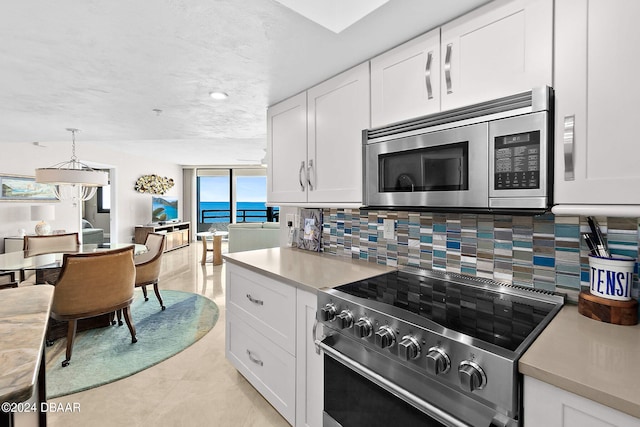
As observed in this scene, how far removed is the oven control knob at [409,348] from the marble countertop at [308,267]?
50cm

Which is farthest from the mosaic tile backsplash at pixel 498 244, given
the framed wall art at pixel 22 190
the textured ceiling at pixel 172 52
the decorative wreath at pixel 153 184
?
the decorative wreath at pixel 153 184

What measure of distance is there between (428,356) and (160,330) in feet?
9.42

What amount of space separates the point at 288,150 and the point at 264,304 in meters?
1.12

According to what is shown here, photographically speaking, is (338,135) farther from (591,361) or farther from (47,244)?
(47,244)

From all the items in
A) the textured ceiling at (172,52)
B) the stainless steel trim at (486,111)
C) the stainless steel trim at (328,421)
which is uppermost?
the textured ceiling at (172,52)

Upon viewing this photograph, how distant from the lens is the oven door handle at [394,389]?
0.94 m

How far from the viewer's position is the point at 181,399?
6.39ft

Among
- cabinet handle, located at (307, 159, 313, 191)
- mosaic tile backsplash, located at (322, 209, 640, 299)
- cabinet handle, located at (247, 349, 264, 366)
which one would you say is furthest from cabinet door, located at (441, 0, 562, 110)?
cabinet handle, located at (247, 349, 264, 366)

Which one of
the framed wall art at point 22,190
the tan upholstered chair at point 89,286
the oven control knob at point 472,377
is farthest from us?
the framed wall art at point 22,190

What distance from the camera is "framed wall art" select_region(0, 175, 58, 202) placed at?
423 centimetres

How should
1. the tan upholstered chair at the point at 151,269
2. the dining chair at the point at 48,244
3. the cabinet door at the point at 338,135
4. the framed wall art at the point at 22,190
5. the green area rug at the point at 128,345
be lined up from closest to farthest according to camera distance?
the cabinet door at the point at 338,135
the green area rug at the point at 128,345
the tan upholstered chair at the point at 151,269
the dining chair at the point at 48,244
the framed wall art at the point at 22,190

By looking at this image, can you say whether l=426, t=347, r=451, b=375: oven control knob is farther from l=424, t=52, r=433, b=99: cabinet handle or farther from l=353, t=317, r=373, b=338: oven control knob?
l=424, t=52, r=433, b=99: cabinet handle

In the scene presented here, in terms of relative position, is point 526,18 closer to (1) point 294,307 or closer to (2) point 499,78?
(2) point 499,78

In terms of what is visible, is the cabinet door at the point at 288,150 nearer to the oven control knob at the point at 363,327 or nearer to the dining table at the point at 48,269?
the oven control knob at the point at 363,327
